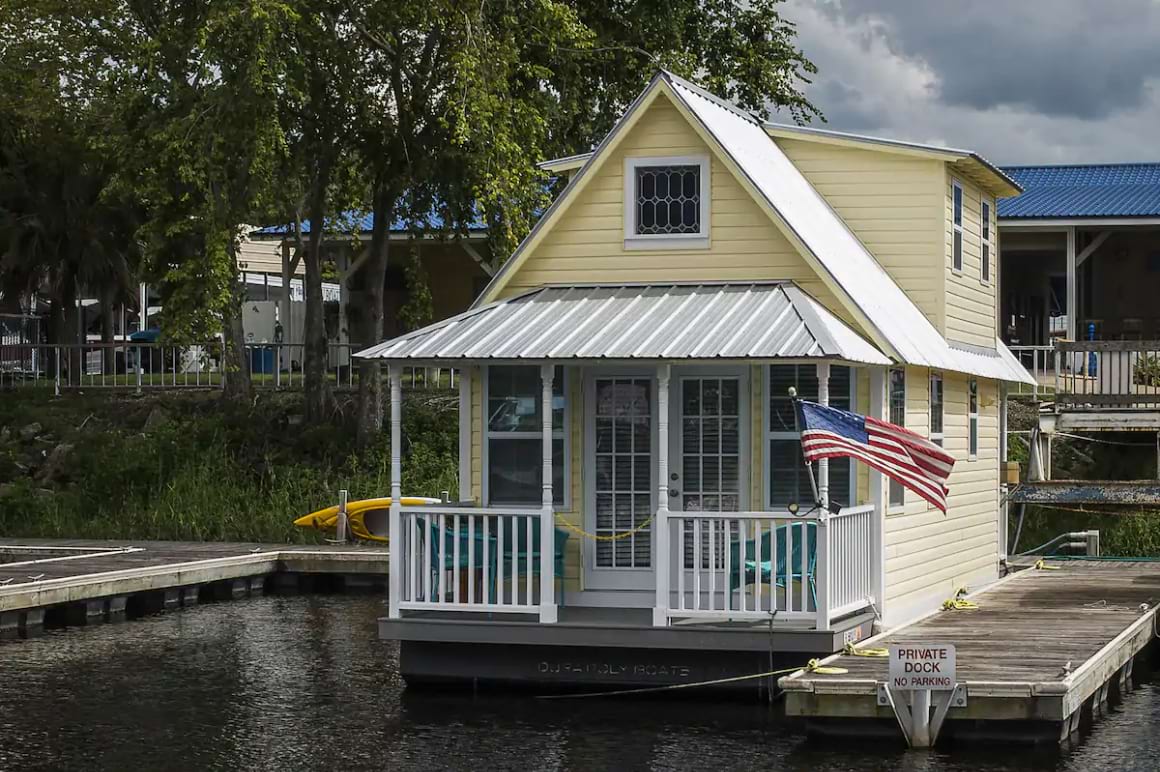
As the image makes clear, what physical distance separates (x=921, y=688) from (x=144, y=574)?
512 inches

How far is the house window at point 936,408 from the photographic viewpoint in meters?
19.6

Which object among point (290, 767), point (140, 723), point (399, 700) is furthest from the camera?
point (399, 700)

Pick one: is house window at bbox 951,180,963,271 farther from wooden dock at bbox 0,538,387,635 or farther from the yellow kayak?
Answer: the yellow kayak

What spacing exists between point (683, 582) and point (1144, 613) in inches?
258

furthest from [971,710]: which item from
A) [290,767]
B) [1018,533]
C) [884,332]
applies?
[1018,533]

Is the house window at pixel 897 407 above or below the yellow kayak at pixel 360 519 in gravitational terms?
above

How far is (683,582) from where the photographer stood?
15797 mm

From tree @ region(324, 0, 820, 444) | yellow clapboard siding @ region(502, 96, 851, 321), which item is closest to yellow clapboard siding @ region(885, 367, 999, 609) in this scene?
yellow clapboard siding @ region(502, 96, 851, 321)

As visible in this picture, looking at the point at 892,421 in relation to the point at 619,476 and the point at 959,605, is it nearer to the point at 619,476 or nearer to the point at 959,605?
the point at 619,476

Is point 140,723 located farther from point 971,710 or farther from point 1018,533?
point 1018,533

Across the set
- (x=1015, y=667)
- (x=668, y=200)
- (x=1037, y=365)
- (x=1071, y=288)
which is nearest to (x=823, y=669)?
(x=1015, y=667)

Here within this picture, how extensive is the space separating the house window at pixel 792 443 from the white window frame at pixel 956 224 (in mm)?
3607

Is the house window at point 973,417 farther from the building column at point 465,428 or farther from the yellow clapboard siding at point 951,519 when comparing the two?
the building column at point 465,428

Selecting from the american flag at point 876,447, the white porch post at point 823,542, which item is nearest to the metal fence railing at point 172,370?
the american flag at point 876,447
